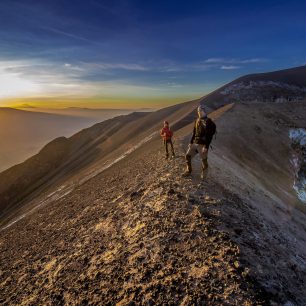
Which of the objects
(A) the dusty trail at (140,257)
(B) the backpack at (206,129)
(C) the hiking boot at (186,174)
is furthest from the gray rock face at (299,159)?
(A) the dusty trail at (140,257)

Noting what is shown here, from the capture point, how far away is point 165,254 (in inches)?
400

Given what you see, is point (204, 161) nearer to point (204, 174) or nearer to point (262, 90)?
point (204, 174)

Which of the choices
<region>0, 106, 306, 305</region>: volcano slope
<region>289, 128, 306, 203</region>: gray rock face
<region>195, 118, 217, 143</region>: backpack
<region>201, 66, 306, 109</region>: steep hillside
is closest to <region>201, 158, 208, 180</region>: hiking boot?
<region>0, 106, 306, 305</region>: volcano slope

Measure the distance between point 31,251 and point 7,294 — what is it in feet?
11.8

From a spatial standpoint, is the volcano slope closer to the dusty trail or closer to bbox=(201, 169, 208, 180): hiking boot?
the dusty trail

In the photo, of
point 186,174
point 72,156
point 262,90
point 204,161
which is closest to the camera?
point 204,161

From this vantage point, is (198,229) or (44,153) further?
(44,153)

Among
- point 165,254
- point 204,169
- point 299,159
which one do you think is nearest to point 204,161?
point 204,169

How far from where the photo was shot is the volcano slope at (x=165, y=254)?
28.6 ft

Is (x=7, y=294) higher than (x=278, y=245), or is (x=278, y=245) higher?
(x=278, y=245)

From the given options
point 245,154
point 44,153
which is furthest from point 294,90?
point 44,153

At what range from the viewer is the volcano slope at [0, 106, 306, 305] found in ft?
Result: 28.6

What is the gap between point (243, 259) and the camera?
950 centimetres

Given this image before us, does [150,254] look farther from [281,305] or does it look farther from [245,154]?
[245,154]
